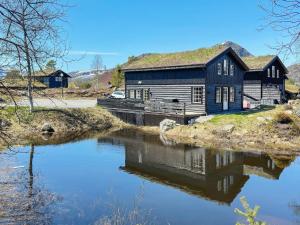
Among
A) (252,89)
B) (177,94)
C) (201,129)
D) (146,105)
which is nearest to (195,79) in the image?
(177,94)

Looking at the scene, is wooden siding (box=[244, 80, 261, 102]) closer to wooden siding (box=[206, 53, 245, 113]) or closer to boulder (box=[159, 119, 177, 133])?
wooden siding (box=[206, 53, 245, 113])

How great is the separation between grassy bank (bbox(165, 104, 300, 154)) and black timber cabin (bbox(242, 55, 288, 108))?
13.6m

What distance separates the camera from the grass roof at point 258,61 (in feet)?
141

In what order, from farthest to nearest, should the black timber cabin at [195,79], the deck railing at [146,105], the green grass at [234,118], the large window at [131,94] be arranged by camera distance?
the large window at [131,94], the black timber cabin at [195,79], the deck railing at [146,105], the green grass at [234,118]

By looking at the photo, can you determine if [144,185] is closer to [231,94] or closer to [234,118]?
[234,118]

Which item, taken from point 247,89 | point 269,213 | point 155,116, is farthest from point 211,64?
point 269,213

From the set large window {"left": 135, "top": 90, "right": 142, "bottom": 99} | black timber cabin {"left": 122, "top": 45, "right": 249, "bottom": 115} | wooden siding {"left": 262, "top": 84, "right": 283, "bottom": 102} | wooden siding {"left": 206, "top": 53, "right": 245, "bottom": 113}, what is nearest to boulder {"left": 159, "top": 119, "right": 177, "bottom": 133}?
black timber cabin {"left": 122, "top": 45, "right": 249, "bottom": 115}

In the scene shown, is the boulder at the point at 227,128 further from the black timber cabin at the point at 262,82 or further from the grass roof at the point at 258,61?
the grass roof at the point at 258,61

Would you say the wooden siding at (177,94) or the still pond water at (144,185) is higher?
the wooden siding at (177,94)

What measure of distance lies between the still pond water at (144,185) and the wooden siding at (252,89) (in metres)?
23.0

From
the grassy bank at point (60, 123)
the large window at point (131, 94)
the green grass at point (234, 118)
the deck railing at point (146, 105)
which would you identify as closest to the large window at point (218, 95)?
the green grass at point (234, 118)

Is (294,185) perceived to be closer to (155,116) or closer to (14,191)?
(14,191)

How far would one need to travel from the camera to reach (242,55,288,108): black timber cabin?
42.9 metres

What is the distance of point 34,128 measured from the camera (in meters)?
29.3
